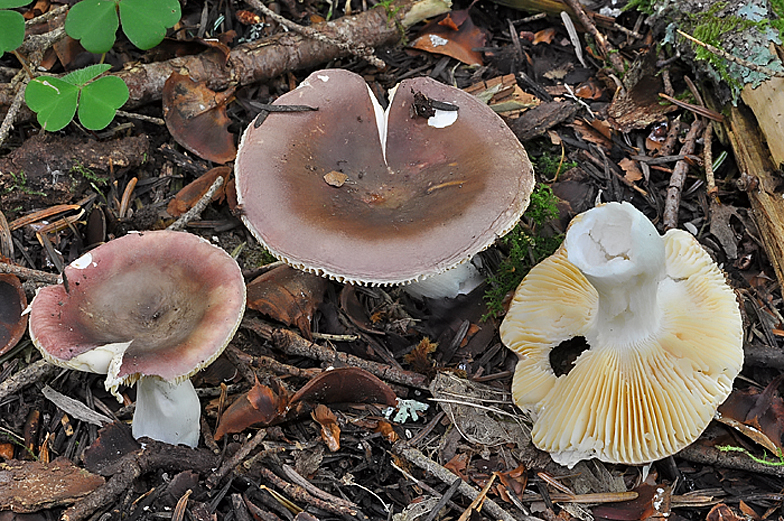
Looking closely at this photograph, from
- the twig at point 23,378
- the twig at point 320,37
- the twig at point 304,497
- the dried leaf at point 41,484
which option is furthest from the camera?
the twig at point 320,37

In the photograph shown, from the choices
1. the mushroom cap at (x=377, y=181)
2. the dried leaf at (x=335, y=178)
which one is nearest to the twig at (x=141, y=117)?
the mushroom cap at (x=377, y=181)

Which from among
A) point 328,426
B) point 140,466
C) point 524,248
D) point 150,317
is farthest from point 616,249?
point 140,466

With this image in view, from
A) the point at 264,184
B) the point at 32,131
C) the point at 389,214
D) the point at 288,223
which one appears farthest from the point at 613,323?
the point at 32,131

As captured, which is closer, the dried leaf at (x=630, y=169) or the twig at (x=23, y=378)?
the twig at (x=23, y=378)

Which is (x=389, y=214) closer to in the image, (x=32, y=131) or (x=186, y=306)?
(x=186, y=306)

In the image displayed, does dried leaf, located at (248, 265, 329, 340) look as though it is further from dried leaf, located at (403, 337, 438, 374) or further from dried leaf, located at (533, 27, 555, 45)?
dried leaf, located at (533, 27, 555, 45)

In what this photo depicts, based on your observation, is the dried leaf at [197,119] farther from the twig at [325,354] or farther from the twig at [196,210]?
the twig at [325,354]
